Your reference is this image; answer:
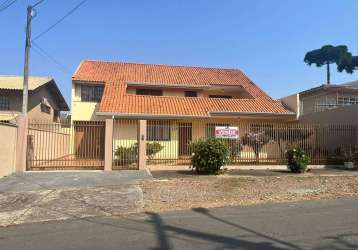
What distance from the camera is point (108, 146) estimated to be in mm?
17797

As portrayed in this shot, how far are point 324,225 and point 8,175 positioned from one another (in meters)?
12.1

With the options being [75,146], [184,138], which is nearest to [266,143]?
[184,138]

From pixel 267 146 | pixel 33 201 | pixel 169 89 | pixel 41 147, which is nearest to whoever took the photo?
pixel 33 201

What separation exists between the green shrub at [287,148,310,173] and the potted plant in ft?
9.34

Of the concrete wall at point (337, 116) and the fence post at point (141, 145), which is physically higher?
the concrete wall at point (337, 116)

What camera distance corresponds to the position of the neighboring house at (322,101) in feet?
79.7

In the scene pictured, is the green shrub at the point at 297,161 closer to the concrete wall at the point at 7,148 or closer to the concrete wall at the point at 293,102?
the concrete wall at the point at 293,102

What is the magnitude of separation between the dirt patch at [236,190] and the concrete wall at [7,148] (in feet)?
17.3

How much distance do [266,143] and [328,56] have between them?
41.0 m

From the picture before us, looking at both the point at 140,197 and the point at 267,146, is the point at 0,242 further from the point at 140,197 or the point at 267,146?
the point at 267,146

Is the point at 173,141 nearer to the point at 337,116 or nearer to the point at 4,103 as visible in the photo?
the point at 337,116

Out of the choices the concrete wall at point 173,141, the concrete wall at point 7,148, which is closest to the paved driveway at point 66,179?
the concrete wall at point 7,148

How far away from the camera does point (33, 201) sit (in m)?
11.7

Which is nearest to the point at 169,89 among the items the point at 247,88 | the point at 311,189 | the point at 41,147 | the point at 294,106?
the point at 247,88
